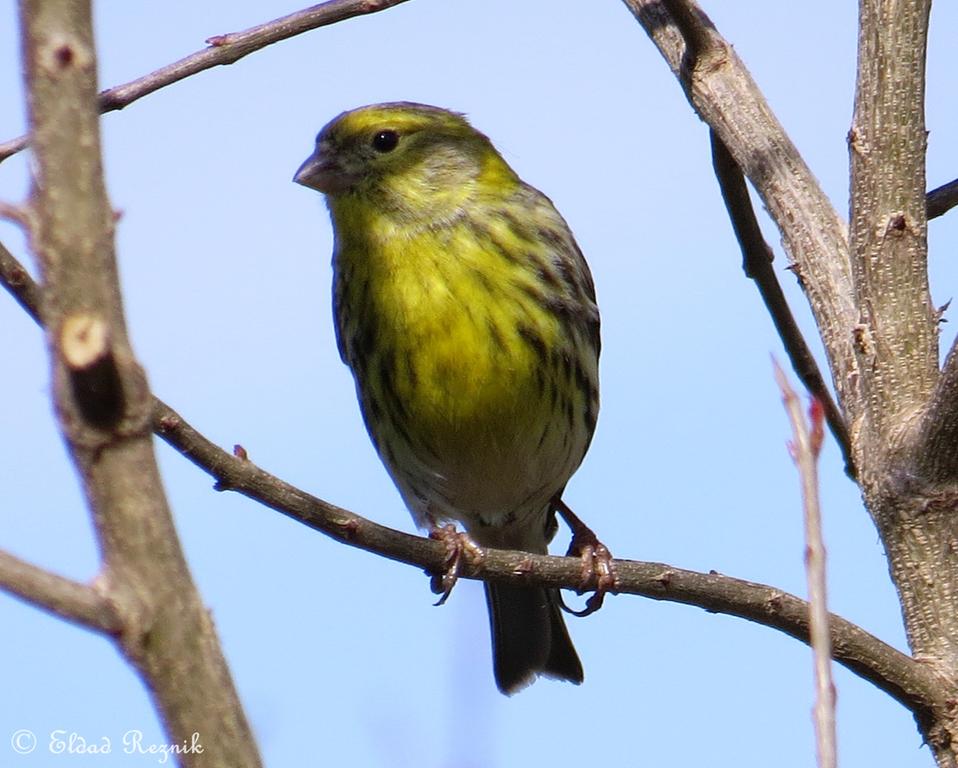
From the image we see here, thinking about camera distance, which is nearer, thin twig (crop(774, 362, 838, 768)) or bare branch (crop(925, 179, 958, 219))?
thin twig (crop(774, 362, 838, 768))

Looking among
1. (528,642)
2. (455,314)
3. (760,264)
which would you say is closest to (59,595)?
(760,264)

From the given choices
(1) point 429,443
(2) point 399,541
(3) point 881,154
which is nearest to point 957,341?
(3) point 881,154

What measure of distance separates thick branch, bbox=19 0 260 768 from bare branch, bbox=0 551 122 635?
0.02m

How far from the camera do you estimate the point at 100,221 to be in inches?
64.0

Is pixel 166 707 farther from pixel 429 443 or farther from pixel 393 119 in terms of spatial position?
pixel 393 119

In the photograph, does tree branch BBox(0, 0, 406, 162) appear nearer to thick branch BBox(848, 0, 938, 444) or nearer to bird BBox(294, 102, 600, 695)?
thick branch BBox(848, 0, 938, 444)

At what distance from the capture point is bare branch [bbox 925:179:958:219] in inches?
162

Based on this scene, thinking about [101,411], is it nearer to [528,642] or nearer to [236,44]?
[236,44]

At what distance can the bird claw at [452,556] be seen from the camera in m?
4.23

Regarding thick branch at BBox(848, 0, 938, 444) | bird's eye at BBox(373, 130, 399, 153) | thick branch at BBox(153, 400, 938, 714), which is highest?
bird's eye at BBox(373, 130, 399, 153)

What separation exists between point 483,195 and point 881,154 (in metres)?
2.90

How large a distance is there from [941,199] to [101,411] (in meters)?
2.98

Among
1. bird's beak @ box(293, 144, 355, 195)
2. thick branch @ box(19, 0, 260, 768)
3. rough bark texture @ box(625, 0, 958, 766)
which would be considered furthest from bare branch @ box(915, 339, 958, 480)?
bird's beak @ box(293, 144, 355, 195)

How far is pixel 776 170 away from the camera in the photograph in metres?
4.16
